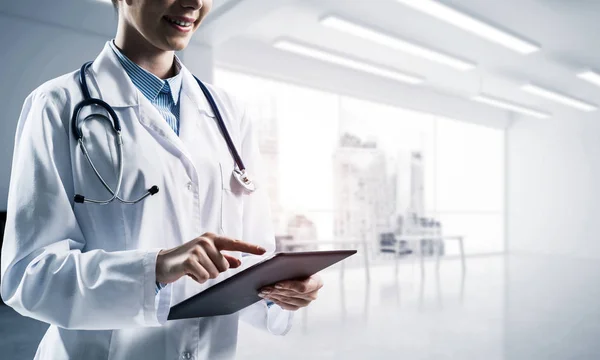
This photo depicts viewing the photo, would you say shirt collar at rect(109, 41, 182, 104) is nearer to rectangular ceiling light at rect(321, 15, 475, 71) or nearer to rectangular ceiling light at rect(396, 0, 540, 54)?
rectangular ceiling light at rect(396, 0, 540, 54)

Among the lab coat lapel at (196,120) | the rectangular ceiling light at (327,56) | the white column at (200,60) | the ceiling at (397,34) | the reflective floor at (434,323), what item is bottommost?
the reflective floor at (434,323)

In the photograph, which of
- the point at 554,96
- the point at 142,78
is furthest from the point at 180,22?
the point at 554,96

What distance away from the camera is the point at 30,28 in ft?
16.3

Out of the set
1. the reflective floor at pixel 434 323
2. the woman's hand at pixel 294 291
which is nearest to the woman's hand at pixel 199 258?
the woman's hand at pixel 294 291

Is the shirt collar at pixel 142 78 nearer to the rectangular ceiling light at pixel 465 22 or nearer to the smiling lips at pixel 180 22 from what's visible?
the smiling lips at pixel 180 22

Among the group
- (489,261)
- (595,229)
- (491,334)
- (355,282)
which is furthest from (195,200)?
Answer: (595,229)

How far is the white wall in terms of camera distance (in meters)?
9.52

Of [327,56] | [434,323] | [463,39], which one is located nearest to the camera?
[434,323]

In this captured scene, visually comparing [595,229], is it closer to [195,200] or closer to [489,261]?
[489,261]

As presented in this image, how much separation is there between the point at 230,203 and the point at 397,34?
16.6 feet

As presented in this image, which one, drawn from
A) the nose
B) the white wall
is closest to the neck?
the nose

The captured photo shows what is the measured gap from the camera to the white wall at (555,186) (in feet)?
31.2

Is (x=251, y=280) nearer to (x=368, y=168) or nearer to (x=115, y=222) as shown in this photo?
(x=115, y=222)

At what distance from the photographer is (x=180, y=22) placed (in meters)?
0.78
